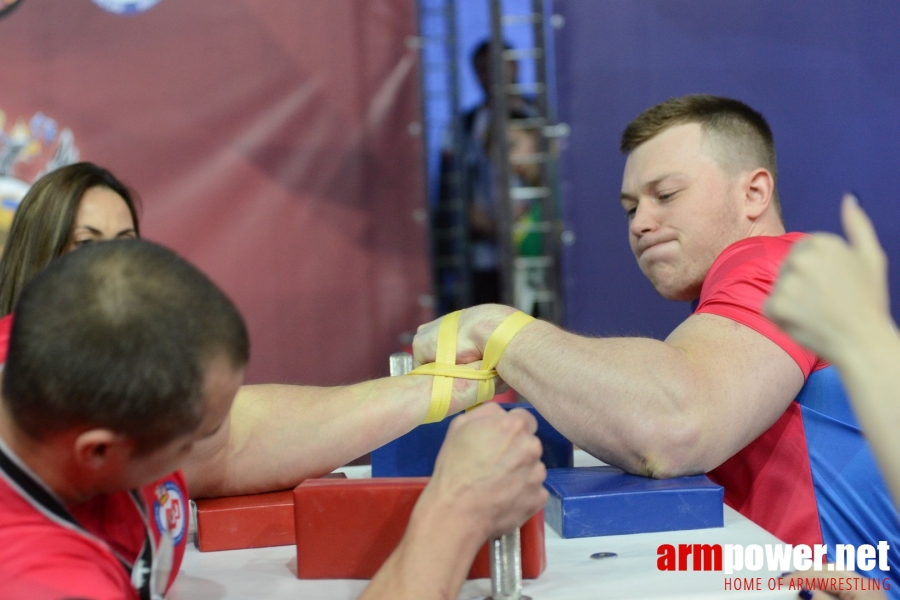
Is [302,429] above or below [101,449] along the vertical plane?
below

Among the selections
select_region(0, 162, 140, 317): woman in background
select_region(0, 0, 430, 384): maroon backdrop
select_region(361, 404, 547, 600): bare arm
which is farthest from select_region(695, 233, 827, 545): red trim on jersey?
select_region(0, 0, 430, 384): maroon backdrop

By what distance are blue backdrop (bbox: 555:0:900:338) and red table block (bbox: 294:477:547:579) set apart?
6.26 ft

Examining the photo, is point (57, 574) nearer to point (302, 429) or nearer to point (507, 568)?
point (507, 568)

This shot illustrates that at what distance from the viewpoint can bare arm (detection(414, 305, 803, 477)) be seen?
115cm

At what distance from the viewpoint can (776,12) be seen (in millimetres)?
2566

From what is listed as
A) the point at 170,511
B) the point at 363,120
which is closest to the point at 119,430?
the point at 170,511

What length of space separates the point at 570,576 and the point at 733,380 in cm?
43

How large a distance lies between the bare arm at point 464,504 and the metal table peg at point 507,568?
0.6 inches

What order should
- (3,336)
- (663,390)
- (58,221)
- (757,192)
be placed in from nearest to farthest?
(3,336), (663,390), (757,192), (58,221)

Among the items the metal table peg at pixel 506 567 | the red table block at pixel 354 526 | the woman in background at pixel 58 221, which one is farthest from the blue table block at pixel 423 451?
the woman in background at pixel 58 221

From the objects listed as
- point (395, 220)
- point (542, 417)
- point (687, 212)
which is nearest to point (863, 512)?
point (542, 417)

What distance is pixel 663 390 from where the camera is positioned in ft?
3.78

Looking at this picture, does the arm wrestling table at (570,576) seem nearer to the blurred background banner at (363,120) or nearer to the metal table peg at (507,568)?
the metal table peg at (507,568)

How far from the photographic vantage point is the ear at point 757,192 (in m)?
1.63
